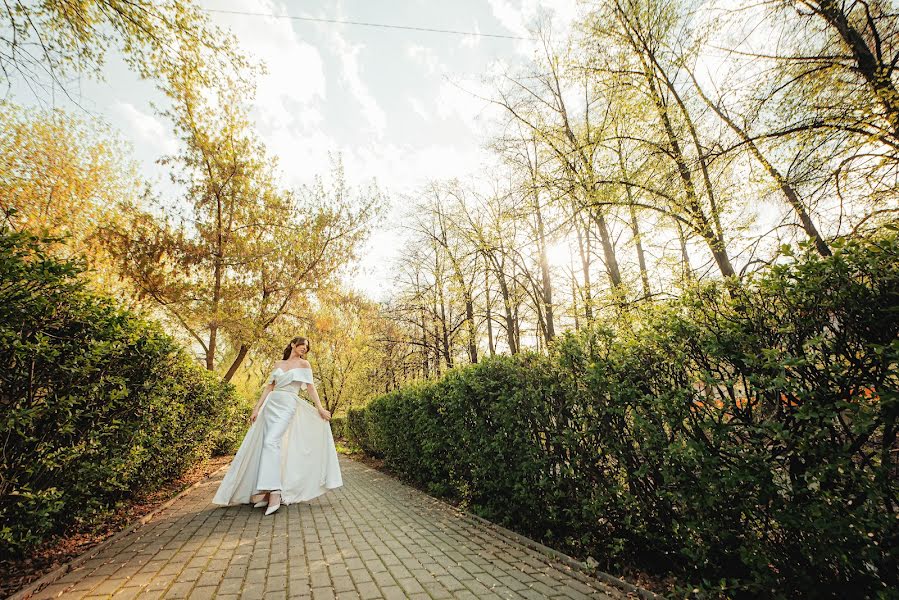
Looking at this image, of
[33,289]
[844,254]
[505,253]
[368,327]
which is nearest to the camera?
[844,254]

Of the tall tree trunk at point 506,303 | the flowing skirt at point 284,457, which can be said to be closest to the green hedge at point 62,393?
the flowing skirt at point 284,457

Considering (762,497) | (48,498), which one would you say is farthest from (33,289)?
(762,497)

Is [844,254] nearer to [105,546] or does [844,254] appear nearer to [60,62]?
[105,546]

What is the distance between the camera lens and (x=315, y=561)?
11.7 feet

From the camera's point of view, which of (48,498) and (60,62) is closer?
(48,498)

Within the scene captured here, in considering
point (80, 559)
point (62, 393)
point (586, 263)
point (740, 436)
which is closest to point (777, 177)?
point (740, 436)

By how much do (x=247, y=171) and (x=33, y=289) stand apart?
37.0 feet

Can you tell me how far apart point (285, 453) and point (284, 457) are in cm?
6

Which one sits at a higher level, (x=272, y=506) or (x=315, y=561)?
(x=272, y=506)

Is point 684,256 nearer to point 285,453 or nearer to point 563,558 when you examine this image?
point 563,558

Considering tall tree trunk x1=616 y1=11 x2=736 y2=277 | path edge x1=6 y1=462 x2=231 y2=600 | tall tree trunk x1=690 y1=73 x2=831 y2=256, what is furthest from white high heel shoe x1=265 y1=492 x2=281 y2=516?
tall tree trunk x1=690 y1=73 x2=831 y2=256

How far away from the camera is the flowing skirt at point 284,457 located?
5.56 metres

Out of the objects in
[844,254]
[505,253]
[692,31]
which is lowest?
[844,254]

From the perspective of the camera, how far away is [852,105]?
6.52 metres
